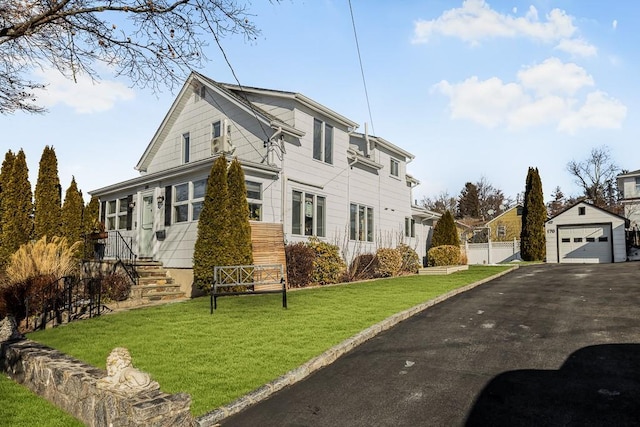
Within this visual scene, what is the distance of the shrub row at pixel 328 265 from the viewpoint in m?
15.4

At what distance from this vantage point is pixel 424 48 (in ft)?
40.0

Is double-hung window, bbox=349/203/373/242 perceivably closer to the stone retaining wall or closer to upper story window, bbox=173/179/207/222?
upper story window, bbox=173/179/207/222

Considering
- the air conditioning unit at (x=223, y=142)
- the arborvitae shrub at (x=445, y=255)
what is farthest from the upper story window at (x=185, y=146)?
the arborvitae shrub at (x=445, y=255)

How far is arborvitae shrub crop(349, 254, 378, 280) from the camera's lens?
1892 cm

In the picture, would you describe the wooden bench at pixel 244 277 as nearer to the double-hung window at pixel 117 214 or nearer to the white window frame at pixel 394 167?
the double-hung window at pixel 117 214

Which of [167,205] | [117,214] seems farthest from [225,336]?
[117,214]

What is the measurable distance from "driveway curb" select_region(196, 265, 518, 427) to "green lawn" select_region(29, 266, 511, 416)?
0.14m

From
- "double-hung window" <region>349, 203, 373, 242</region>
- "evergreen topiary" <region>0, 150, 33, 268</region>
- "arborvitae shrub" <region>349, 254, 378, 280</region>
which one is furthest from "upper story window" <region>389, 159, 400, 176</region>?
"evergreen topiary" <region>0, 150, 33, 268</region>

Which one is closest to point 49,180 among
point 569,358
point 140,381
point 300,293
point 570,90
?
point 300,293

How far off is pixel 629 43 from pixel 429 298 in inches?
309

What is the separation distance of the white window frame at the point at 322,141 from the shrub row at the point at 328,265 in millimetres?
4062

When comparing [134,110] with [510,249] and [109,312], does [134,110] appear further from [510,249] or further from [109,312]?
[510,249]

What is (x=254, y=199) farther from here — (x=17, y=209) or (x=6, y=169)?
(x=6, y=169)

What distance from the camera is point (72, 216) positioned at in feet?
62.5
